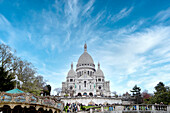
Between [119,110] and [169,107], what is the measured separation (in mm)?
8186

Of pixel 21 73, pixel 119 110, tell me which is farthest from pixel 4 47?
pixel 119 110

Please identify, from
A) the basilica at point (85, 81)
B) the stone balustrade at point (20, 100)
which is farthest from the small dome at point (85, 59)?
the stone balustrade at point (20, 100)

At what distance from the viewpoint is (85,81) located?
10181 centimetres

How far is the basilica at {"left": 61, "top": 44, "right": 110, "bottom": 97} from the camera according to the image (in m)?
97.4

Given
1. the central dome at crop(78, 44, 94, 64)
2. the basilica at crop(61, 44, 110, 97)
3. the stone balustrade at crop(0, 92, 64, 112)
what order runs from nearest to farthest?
the stone balustrade at crop(0, 92, 64, 112) → the basilica at crop(61, 44, 110, 97) → the central dome at crop(78, 44, 94, 64)

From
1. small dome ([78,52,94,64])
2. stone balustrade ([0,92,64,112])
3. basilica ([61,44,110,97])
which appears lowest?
stone balustrade ([0,92,64,112])

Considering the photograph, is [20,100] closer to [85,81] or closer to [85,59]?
[85,81]

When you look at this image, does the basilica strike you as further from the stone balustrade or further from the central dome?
the stone balustrade

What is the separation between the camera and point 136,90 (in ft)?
290

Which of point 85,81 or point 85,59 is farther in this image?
point 85,59

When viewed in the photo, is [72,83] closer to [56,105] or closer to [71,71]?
[71,71]

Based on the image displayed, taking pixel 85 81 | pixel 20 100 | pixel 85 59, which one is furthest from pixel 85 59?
pixel 20 100

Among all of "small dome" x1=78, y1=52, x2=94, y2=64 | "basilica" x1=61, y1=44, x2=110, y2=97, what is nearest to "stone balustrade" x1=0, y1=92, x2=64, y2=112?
"basilica" x1=61, y1=44, x2=110, y2=97

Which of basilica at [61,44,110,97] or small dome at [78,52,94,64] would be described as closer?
basilica at [61,44,110,97]
